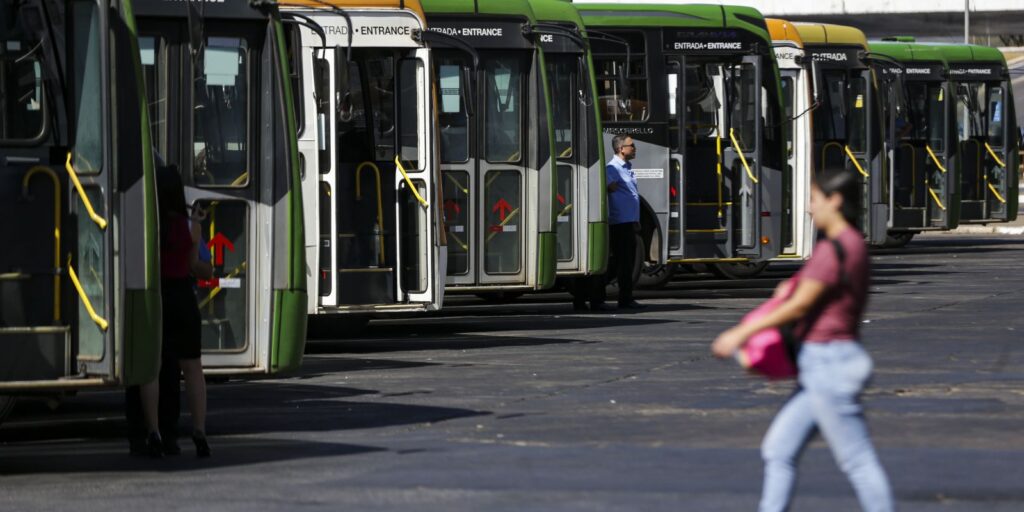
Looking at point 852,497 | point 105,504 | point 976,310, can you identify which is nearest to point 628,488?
point 852,497

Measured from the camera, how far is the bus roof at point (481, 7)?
21.7 meters

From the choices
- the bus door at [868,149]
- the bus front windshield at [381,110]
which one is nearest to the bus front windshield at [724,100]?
the bus door at [868,149]

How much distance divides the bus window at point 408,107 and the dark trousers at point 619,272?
4881mm

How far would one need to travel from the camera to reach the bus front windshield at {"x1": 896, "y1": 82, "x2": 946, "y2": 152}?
36.1 meters

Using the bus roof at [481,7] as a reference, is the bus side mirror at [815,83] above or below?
below

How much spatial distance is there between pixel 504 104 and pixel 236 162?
8125 mm

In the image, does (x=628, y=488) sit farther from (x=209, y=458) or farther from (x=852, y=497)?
(x=209, y=458)

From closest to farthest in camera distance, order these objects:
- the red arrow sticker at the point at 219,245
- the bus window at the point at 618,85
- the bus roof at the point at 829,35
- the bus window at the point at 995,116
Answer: the red arrow sticker at the point at 219,245 < the bus window at the point at 618,85 < the bus roof at the point at 829,35 < the bus window at the point at 995,116

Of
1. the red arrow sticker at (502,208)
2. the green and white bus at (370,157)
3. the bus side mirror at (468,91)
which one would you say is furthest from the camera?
the red arrow sticker at (502,208)

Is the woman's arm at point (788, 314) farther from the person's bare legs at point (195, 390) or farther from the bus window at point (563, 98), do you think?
the bus window at point (563, 98)

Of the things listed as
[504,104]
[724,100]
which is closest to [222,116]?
[504,104]

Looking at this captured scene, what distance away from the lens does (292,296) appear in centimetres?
1373

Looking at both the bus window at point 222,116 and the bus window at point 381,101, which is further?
the bus window at point 381,101

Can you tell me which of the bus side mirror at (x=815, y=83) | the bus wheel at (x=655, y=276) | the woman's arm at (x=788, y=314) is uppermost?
the bus side mirror at (x=815, y=83)
